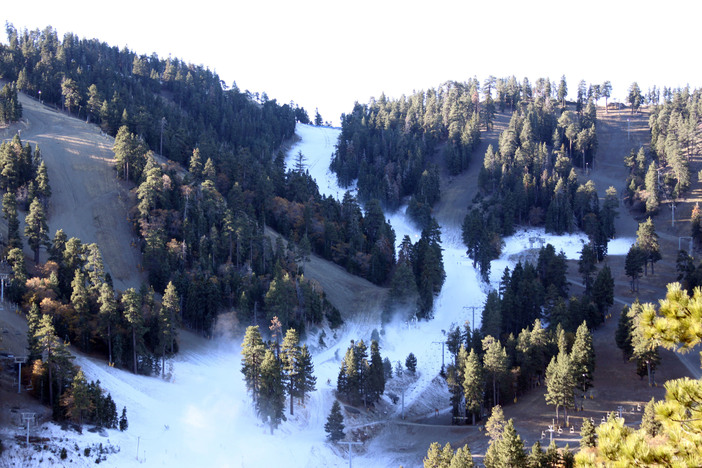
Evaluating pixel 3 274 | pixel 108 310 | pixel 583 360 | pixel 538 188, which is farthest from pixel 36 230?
pixel 538 188

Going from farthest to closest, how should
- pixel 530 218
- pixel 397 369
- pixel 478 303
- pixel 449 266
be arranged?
pixel 530 218 → pixel 449 266 → pixel 478 303 → pixel 397 369

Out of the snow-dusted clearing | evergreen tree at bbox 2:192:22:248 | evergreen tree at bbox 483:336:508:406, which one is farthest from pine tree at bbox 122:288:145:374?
evergreen tree at bbox 483:336:508:406

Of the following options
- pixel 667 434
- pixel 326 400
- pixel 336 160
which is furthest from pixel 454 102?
pixel 667 434

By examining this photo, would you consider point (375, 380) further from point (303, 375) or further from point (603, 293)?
point (603, 293)

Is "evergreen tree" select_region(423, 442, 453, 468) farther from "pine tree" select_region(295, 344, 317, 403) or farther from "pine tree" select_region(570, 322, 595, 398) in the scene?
"pine tree" select_region(570, 322, 595, 398)

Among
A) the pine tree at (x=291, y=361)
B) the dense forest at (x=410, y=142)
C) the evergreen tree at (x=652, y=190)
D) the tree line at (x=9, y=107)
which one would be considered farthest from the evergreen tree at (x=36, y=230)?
the evergreen tree at (x=652, y=190)

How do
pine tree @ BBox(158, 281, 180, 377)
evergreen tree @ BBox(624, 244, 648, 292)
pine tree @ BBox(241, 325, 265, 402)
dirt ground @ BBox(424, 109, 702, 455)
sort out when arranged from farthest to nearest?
evergreen tree @ BBox(624, 244, 648, 292)
pine tree @ BBox(158, 281, 180, 377)
pine tree @ BBox(241, 325, 265, 402)
dirt ground @ BBox(424, 109, 702, 455)

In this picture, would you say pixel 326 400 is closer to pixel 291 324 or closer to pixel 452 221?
pixel 291 324
